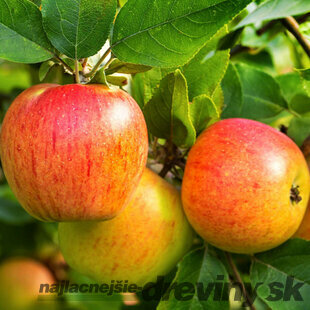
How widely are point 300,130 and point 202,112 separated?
0.24 m

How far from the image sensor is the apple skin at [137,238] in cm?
85

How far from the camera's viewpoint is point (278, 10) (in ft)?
3.04

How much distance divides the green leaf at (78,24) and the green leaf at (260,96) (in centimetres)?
52

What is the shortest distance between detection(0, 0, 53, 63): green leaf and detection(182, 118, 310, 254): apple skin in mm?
345

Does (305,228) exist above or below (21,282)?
above

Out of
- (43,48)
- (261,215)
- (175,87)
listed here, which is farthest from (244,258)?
(43,48)

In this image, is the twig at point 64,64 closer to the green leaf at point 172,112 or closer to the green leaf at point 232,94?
the green leaf at point 172,112

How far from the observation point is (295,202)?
0.85 meters

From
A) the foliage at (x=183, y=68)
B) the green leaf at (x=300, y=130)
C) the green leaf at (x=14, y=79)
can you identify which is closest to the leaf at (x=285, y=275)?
the foliage at (x=183, y=68)

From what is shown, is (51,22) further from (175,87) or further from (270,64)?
(270,64)

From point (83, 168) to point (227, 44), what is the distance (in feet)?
1.91

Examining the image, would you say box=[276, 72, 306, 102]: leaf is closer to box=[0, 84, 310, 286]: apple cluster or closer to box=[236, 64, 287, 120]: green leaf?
box=[236, 64, 287, 120]: green leaf

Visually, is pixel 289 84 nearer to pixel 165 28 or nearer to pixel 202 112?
pixel 202 112

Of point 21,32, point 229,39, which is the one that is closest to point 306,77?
point 229,39
